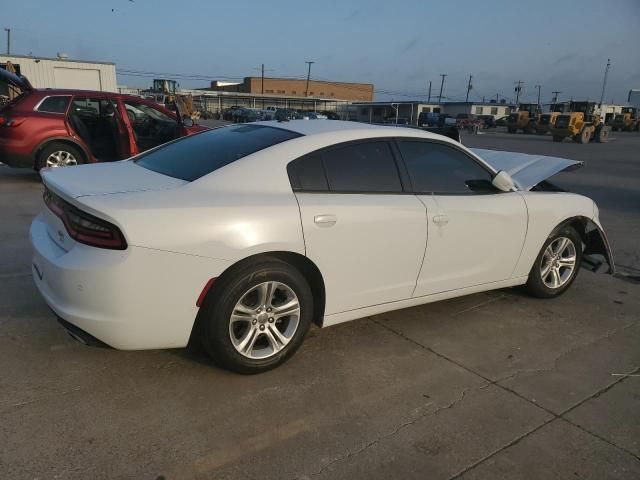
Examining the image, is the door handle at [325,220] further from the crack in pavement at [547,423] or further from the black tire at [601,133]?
the black tire at [601,133]

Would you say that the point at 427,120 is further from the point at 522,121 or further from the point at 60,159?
the point at 60,159

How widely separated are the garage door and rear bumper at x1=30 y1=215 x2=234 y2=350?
34306 mm

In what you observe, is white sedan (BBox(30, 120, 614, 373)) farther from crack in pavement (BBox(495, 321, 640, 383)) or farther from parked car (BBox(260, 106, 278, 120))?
parked car (BBox(260, 106, 278, 120))

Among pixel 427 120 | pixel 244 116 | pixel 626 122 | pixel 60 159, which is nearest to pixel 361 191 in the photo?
pixel 60 159

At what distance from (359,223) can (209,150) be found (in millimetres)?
1141

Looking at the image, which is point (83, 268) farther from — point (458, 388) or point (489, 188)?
point (489, 188)

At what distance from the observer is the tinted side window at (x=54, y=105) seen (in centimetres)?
827

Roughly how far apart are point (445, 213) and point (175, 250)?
1.87 meters

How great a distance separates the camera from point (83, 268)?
2512 millimetres

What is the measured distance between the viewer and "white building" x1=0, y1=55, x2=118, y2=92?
32.1 m

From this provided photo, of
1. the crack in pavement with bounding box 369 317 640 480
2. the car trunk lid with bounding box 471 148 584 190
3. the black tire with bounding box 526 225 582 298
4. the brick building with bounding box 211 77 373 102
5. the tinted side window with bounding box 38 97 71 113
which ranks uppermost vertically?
the brick building with bounding box 211 77 373 102

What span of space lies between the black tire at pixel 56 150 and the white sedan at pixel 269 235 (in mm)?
5530

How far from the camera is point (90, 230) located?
2547 millimetres

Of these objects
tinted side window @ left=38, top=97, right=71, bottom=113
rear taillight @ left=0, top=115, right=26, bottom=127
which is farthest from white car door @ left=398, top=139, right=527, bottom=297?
rear taillight @ left=0, top=115, right=26, bottom=127
